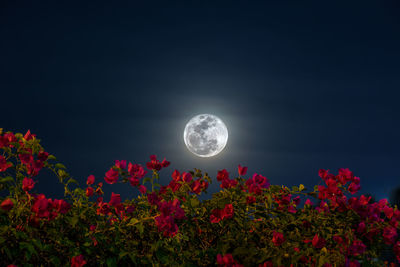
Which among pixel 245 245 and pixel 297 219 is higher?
pixel 297 219

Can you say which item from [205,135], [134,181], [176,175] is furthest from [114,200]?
[205,135]

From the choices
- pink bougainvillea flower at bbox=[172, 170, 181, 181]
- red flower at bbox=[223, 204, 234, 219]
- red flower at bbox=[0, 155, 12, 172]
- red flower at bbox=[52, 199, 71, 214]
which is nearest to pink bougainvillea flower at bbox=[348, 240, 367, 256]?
red flower at bbox=[223, 204, 234, 219]

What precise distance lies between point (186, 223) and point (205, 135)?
40.1 feet

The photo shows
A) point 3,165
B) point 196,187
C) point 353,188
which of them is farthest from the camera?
point 353,188

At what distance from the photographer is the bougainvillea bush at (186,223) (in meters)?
3.21

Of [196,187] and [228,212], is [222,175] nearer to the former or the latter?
[196,187]

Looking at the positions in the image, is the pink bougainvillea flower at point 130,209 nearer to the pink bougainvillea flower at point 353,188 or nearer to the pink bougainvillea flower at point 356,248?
the pink bougainvillea flower at point 356,248

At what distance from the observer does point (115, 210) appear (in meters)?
4.05

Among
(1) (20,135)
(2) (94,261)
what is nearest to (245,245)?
(2) (94,261)

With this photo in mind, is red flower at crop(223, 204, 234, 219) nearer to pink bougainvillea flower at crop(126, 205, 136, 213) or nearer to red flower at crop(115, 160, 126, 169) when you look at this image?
pink bougainvillea flower at crop(126, 205, 136, 213)

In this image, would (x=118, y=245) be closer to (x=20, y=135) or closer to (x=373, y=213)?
(x=20, y=135)

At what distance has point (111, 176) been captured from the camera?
436cm

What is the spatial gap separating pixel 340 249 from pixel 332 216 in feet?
1.53

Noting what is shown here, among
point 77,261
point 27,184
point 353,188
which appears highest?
point 353,188
